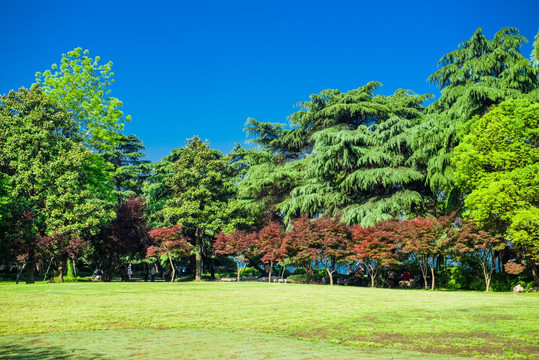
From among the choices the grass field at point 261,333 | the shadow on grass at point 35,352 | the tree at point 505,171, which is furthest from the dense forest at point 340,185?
the shadow on grass at point 35,352

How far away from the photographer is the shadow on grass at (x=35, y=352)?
11.6ft

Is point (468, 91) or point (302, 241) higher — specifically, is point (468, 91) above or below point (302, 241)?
above

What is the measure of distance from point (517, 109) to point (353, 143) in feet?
28.6

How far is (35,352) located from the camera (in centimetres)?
375

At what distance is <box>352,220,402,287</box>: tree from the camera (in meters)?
17.5

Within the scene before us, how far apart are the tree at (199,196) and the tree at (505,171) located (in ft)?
46.6

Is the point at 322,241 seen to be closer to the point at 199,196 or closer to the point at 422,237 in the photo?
the point at 422,237

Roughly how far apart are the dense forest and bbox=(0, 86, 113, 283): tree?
0.24 ft

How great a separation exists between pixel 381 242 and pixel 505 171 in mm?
5786

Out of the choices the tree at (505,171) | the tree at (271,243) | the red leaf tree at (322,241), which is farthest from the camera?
the tree at (271,243)

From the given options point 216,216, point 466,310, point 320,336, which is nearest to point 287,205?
point 216,216

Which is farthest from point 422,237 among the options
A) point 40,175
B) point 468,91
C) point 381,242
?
point 40,175

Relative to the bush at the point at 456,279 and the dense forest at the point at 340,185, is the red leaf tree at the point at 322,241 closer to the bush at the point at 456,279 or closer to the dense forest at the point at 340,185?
the dense forest at the point at 340,185

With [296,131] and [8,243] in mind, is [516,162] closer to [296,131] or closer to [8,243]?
[296,131]
